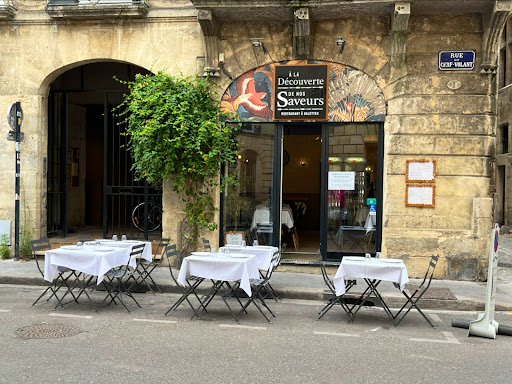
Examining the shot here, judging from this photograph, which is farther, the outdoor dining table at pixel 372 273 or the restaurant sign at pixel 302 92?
the restaurant sign at pixel 302 92

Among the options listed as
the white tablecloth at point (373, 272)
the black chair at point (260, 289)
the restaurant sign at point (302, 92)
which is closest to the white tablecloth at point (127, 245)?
the black chair at point (260, 289)

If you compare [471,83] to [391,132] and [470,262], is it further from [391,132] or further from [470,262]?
[470,262]

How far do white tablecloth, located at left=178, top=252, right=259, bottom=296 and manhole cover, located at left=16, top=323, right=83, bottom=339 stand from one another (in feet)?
5.20

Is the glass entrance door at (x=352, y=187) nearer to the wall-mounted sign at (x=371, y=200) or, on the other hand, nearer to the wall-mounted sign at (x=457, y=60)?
the wall-mounted sign at (x=371, y=200)

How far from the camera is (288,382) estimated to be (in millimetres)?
4836

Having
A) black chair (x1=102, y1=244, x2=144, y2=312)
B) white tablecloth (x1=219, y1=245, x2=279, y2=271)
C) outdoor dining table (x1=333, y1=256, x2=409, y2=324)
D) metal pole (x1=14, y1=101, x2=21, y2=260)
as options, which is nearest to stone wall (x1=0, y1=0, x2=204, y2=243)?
metal pole (x1=14, y1=101, x2=21, y2=260)

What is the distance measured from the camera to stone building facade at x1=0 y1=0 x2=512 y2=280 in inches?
399

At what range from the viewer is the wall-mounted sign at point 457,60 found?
33.3 ft

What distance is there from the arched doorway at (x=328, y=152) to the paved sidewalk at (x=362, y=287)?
3.62 feet

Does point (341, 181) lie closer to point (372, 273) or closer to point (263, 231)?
point (263, 231)

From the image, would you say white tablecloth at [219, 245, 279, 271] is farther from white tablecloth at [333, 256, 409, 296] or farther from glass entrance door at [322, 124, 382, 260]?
glass entrance door at [322, 124, 382, 260]

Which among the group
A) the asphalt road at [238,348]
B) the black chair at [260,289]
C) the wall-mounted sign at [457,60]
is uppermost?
the wall-mounted sign at [457,60]

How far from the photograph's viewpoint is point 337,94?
34.9ft

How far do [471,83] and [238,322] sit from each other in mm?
6485
